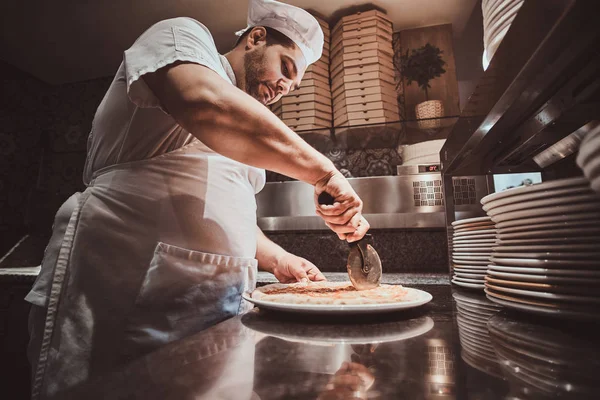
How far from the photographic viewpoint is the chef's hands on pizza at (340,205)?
95cm

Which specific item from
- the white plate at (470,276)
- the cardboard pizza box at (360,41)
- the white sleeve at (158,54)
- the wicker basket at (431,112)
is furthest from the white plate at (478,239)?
the cardboard pizza box at (360,41)

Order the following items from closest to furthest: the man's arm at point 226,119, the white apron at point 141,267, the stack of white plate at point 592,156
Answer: the stack of white plate at point 592,156, the man's arm at point 226,119, the white apron at point 141,267

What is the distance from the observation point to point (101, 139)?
1.14m

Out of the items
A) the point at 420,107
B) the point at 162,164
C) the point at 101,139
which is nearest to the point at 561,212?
the point at 162,164

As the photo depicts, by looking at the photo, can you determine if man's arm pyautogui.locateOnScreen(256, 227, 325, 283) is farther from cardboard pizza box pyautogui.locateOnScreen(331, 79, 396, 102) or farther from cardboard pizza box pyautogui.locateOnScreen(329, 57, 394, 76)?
cardboard pizza box pyautogui.locateOnScreen(329, 57, 394, 76)

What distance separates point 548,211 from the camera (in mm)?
599

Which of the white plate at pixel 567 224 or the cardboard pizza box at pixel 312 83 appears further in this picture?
the cardboard pizza box at pixel 312 83

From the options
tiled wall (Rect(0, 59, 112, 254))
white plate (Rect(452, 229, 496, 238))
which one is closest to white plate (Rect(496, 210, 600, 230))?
white plate (Rect(452, 229, 496, 238))

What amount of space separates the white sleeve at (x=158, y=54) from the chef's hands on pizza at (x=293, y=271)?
0.86 metres

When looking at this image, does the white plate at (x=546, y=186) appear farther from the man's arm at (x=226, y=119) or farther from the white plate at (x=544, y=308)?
the man's arm at (x=226, y=119)

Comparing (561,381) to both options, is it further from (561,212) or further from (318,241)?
(318,241)

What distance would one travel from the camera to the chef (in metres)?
0.85

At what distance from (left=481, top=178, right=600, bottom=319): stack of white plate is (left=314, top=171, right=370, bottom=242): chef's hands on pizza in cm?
38

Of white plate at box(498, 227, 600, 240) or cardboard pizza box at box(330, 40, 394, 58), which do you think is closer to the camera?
white plate at box(498, 227, 600, 240)
